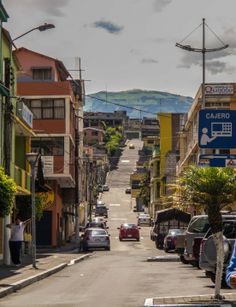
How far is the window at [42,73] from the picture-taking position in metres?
61.6

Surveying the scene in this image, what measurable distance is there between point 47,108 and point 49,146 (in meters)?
2.65

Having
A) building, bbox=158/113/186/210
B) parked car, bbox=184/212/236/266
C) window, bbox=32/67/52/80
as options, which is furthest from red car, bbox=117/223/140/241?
parked car, bbox=184/212/236/266

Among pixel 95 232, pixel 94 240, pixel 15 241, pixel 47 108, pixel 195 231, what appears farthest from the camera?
pixel 47 108

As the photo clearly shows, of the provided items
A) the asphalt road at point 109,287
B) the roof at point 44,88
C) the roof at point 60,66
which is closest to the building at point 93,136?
the roof at point 60,66

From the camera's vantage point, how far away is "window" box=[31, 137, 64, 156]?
183 feet

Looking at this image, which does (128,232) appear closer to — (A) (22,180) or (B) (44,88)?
(B) (44,88)

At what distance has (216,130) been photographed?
18.9 meters

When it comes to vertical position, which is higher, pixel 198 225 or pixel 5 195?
pixel 5 195

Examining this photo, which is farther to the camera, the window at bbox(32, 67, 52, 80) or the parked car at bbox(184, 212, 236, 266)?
the window at bbox(32, 67, 52, 80)

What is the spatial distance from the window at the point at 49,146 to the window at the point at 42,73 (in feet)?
23.8

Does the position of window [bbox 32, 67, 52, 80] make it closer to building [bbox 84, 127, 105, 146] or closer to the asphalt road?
the asphalt road

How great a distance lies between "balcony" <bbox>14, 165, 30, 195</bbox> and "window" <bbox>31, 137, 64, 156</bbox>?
14.6m

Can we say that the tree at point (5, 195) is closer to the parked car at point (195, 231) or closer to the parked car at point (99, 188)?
the parked car at point (195, 231)

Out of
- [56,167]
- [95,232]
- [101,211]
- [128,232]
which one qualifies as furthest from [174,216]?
[101,211]
